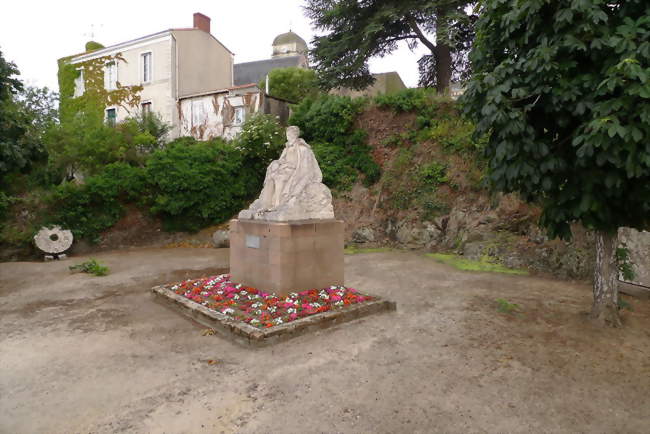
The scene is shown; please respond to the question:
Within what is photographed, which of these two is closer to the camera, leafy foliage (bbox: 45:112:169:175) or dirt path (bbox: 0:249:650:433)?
dirt path (bbox: 0:249:650:433)

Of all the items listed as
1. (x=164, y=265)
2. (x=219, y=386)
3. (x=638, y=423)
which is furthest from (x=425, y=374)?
(x=164, y=265)

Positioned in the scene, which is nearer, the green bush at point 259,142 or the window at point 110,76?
the green bush at point 259,142

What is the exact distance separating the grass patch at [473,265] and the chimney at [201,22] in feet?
69.8

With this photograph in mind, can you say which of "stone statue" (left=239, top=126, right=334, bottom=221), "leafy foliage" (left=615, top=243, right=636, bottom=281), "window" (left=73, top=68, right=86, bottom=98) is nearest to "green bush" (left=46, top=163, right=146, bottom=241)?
"stone statue" (left=239, top=126, right=334, bottom=221)

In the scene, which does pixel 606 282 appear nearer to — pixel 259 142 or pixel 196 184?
pixel 196 184

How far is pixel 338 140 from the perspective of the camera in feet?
60.0

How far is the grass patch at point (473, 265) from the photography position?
1050 centimetres

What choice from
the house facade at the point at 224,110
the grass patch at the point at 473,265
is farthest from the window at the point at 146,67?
the grass patch at the point at 473,265

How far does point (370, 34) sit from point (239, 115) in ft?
26.2

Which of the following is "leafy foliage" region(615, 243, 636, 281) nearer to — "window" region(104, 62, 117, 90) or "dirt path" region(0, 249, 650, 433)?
"dirt path" region(0, 249, 650, 433)

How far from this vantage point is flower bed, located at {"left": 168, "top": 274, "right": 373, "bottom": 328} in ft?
20.1

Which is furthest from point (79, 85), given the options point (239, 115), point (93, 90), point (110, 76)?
point (239, 115)

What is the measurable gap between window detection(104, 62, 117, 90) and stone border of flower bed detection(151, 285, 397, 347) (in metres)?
22.0

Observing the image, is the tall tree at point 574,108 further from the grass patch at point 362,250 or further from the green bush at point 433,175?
the green bush at point 433,175
